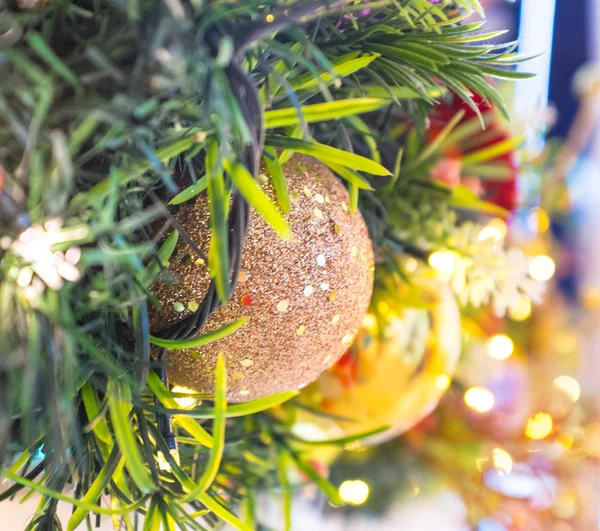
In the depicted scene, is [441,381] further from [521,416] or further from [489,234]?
[521,416]

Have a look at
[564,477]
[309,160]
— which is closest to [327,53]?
[309,160]

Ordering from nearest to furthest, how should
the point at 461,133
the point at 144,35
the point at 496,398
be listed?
the point at 144,35, the point at 461,133, the point at 496,398

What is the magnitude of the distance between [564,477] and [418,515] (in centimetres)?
17

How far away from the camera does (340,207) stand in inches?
9.3

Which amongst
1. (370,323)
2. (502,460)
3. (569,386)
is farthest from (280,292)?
(569,386)

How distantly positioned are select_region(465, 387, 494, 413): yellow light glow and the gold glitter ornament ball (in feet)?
1.16

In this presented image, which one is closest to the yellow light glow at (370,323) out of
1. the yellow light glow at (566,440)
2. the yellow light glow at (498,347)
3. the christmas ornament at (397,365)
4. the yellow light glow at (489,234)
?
the christmas ornament at (397,365)

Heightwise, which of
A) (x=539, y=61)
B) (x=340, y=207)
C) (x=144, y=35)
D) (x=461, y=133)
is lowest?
(x=539, y=61)

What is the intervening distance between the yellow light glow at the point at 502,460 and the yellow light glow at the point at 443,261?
26cm

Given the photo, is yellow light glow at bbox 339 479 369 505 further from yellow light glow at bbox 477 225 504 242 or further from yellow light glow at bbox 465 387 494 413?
yellow light glow at bbox 477 225 504 242

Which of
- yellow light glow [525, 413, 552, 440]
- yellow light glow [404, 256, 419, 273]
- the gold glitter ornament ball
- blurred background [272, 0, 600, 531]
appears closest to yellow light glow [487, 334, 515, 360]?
blurred background [272, 0, 600, 531]

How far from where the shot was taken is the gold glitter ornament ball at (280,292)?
8.4 inches

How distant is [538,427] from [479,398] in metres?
0.10

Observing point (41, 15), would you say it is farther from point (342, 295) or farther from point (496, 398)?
point (496, 398)
